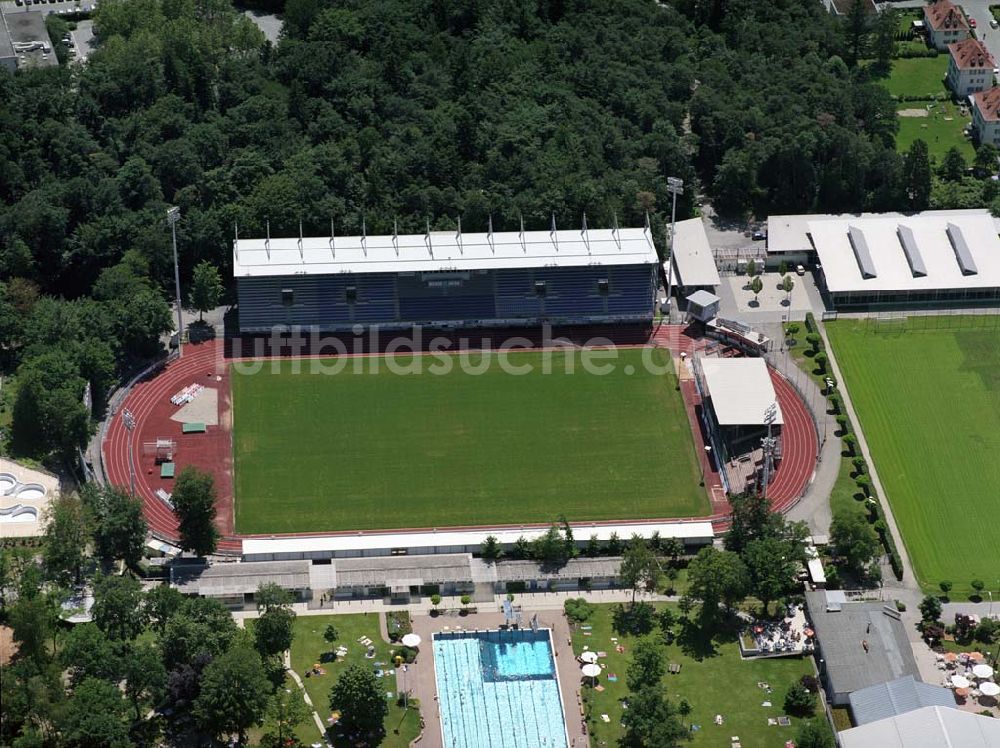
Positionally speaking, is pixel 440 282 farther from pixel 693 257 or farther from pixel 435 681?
pixel 435 681

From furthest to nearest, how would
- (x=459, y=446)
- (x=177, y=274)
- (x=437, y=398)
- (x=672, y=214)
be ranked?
(x=672, y=214) → (x=177, y=274) → (x=437, y=398) → (x=459, y=446)

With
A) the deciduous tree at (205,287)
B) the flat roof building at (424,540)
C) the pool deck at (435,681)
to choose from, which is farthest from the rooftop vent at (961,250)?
the deciduous tree at (205,287)

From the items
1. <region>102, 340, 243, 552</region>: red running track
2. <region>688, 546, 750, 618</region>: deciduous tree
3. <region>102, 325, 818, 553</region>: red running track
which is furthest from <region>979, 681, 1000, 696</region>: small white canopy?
<region>102, 340, 243, 552</region>: red running track

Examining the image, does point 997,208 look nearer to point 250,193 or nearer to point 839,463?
point 839,463

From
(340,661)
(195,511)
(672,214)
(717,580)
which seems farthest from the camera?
(672,214)

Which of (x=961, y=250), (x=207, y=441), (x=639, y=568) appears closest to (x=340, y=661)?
(x=639, y=568)

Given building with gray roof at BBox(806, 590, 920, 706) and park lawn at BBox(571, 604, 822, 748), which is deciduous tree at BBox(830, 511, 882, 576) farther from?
park lawn at BBox(571, 604, 822, 748)
